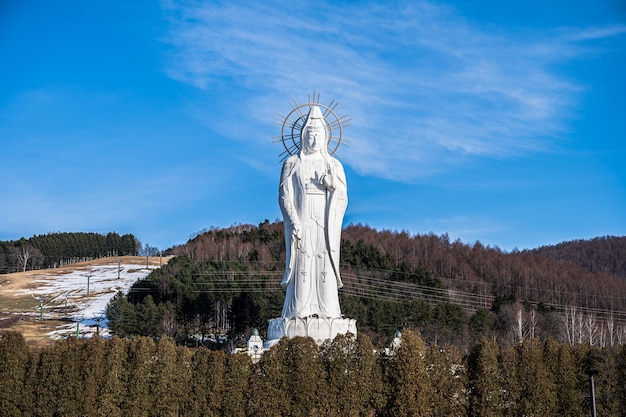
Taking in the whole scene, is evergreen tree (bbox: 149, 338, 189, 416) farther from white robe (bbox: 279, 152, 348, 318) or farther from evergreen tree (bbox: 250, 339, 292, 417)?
white robe (bbox: 279, 152, 348, 318)

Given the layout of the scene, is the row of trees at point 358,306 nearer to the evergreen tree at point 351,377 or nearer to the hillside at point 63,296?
the hillside at point 63,296

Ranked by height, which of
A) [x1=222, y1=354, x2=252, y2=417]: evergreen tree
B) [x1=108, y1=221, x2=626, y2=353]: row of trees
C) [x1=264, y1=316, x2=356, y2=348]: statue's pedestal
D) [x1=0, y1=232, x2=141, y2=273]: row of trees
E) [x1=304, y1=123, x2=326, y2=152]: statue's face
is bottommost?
[x1=222, y1=354, x2=252, y2=417]: evergreen tree

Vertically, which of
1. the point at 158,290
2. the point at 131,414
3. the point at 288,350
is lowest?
the point at 131,414

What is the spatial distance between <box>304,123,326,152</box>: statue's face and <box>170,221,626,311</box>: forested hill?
3092cm

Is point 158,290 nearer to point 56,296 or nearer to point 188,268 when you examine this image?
point 188,268

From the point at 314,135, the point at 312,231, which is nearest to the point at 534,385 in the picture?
the point at 312,231

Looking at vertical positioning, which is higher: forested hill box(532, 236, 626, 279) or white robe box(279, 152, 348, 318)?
forested hill box(532, 236, 626, 279)

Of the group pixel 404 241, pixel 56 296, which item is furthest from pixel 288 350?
pixel 404 241

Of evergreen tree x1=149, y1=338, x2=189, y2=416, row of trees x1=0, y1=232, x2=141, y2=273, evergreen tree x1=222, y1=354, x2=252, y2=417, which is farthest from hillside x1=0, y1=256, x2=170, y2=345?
evergreen tree x1=222, y1=354, x2=252, y2=417

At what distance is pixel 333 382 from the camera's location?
18312 millimetres

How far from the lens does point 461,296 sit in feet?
197

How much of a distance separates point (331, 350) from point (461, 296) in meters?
43.1

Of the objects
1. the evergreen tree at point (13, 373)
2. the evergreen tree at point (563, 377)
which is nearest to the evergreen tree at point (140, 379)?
the evergreen tree at point (13, 373)

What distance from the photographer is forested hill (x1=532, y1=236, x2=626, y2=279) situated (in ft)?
318
